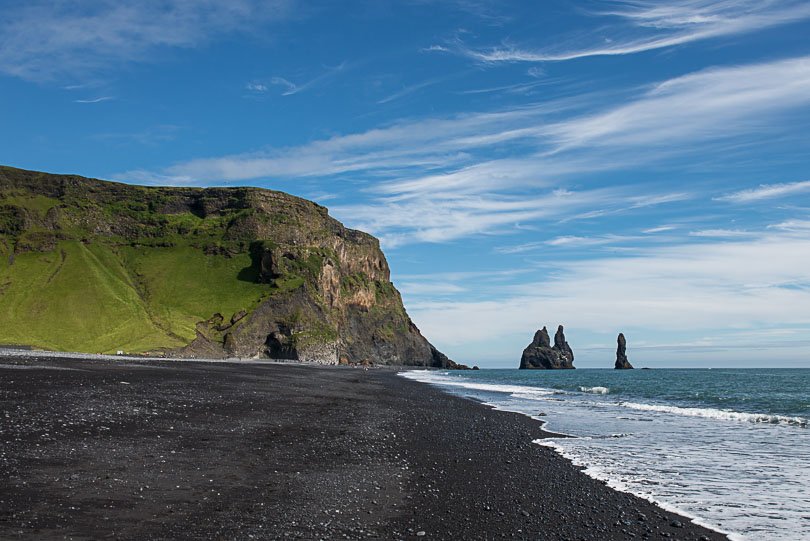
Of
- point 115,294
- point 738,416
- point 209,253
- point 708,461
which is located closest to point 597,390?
point 738,416

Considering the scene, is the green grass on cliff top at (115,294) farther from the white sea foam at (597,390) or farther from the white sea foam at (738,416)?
the white sea foam at (738,416)

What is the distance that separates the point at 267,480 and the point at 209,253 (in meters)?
147

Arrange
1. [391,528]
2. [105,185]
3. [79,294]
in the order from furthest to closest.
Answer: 1. [105,185]
2. [79,294]
3. [391,528]

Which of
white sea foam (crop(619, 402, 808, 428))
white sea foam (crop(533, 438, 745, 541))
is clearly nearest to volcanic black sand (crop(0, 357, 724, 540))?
white sea foam (crop(533, 438, 745, 541))

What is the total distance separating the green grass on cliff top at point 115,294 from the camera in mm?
100500

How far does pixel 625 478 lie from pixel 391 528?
8.68m

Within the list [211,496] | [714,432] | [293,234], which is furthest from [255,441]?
[293,234]

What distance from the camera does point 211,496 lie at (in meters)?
11.6

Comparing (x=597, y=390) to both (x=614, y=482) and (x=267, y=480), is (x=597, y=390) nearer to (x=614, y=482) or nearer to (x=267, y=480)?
(x=614, y=482)

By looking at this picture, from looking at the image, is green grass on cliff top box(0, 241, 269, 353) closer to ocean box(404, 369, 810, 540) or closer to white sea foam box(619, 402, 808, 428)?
white sea foam box(619, 402, 808, 428)

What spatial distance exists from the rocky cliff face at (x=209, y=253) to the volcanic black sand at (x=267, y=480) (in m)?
88.2

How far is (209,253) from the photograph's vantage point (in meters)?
151

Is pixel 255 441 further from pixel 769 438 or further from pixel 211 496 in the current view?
pixel 769 438

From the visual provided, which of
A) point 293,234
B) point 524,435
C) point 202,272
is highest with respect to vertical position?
point 293,234
